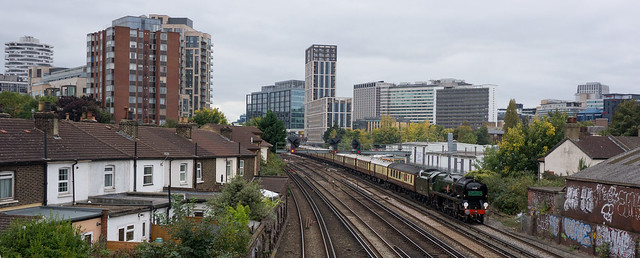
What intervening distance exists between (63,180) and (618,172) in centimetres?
2460

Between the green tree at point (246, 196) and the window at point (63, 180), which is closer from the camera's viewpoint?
the window at point (63, 180)

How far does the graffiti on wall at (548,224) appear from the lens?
79.9ft

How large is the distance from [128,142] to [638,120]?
2266 inches

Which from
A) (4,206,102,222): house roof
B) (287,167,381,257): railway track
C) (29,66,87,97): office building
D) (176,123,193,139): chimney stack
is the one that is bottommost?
(287,167,381,257): railway track

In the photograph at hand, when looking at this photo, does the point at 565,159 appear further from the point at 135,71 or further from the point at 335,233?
the point at 135,71

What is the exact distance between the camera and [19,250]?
9805 millimetres

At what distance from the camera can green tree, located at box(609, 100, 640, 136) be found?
189 ft

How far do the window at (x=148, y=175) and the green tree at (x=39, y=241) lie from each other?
16.1 m

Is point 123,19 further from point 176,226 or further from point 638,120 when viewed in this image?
point 176,226

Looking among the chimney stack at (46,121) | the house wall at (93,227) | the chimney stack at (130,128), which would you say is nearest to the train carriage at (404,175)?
the chimney stack at (130,128)

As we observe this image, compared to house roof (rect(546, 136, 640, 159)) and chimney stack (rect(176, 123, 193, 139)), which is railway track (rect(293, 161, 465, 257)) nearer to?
chimney stack (rect(176, 123, 193, 139))

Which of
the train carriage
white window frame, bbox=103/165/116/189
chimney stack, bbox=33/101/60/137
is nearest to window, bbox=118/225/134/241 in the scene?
white window frame, bbox=103/165/116/189

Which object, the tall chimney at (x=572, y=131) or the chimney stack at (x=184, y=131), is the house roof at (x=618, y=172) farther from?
the chimney stack at (x=184, y=131)

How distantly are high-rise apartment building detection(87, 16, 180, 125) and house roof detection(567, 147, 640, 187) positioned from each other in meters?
85.1
